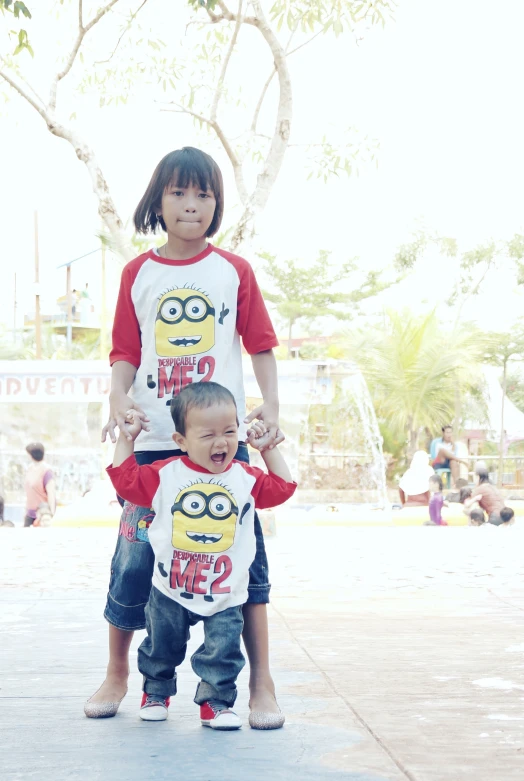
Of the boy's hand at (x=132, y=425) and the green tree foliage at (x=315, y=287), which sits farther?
the green tree foliage at (x=315, y=287)

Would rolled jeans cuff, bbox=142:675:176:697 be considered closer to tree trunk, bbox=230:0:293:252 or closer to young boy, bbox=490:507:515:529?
tree trunk, bbox=230:0:293:252

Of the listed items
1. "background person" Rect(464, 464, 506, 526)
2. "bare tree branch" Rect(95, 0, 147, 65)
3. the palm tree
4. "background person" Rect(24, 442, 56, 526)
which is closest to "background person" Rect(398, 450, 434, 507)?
"background person" Rect(464, 464, 506, 526)

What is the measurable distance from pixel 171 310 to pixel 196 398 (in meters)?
0.33

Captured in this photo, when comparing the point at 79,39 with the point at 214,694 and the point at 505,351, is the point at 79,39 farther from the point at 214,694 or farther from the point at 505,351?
the point at 505,351

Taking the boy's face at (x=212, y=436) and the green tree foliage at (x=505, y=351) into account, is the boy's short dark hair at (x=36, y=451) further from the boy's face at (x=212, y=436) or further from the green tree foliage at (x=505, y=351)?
the green tree foliage at (x=505, y=351)

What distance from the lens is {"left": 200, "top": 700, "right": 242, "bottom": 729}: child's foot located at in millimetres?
2984

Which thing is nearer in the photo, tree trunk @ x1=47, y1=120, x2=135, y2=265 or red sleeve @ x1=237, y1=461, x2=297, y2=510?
red sleeve @ x1=237, y1=461, x2=297, y2=510

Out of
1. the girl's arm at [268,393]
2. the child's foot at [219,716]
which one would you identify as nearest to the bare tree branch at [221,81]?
the girl's arm at [268,393]

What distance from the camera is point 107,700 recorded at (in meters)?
3.19

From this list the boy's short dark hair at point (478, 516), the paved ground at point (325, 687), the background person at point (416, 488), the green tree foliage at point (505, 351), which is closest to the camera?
the paved ground at point (325, 687)

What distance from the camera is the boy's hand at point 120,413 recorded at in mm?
3102

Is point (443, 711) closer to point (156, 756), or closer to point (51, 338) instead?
point (156, 756)

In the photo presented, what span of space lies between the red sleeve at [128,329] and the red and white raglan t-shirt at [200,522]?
0.37m

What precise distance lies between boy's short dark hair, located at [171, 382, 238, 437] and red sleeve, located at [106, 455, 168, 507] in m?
0.14
